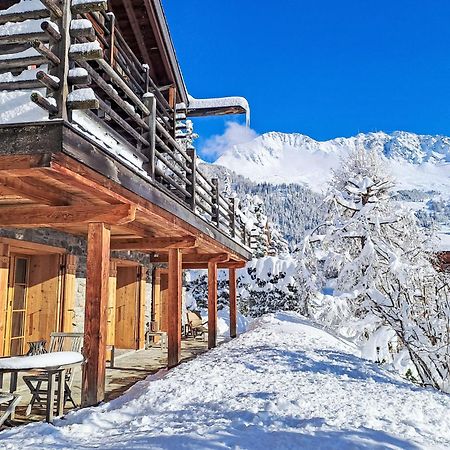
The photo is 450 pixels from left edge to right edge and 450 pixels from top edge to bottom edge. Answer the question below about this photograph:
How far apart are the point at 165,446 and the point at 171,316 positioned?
444 centimetres

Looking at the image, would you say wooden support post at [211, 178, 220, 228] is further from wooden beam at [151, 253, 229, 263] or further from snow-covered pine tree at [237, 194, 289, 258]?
snow-covered pine tree at [237, 194, 289, 258]

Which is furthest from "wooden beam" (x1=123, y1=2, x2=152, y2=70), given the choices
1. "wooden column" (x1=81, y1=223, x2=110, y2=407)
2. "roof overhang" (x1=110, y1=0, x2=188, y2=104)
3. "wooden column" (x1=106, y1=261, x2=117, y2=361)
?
"wooden column" (x1=81, y1=223, x2=110, y2=407)

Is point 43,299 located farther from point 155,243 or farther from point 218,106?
point 218,106

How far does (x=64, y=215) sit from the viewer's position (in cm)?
537

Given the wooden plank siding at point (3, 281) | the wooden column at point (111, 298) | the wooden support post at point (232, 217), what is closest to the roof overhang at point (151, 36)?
the wooden support post at point (232, 217)

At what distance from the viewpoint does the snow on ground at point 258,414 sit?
3.83 metres

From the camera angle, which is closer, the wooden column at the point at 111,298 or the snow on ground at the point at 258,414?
the snow on ground at the point at 258,414

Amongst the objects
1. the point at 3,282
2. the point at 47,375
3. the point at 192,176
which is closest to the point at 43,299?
the point at 3,282

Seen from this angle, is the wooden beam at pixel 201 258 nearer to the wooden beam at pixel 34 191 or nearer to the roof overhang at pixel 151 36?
the roof overhang at pixel 151 36

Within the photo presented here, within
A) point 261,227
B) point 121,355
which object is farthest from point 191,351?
point 261,227

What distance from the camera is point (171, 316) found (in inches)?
316

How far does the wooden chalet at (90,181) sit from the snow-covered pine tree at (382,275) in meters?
3.78

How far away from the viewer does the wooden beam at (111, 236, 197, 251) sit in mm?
8151

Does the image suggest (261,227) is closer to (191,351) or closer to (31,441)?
(191,351)
